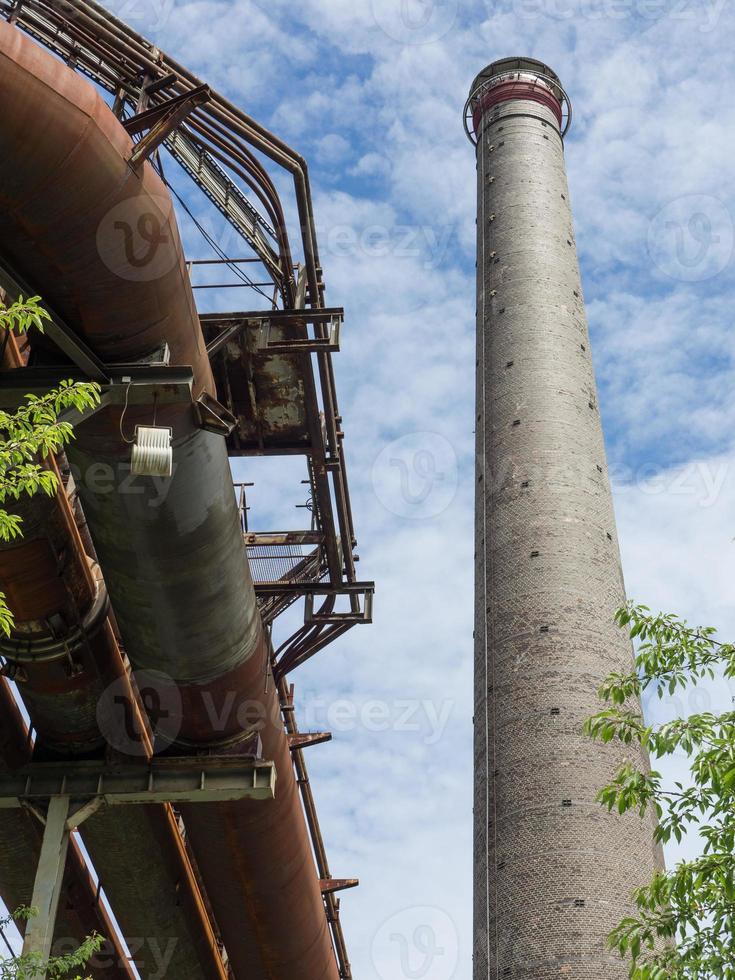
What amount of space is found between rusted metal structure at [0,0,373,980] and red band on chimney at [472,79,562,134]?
18137 millimetres

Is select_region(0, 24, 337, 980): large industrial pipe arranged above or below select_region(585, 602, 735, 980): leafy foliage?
above

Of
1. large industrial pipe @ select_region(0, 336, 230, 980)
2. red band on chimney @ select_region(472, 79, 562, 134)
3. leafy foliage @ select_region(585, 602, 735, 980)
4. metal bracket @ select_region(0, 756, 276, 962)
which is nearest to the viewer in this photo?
leafy foliage @ select_region(585, 602, 735, 980)

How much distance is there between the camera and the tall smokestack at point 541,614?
1520 centimetres

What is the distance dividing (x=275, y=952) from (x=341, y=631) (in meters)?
4.06

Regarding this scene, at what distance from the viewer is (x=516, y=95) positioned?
29.9 metres

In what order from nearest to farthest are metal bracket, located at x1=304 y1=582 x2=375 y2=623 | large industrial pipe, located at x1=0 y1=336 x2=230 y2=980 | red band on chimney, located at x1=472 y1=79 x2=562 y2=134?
large industrial pipe, located at x1=0 y1=336 x2=230 y2=980
metal bracket, located at x1=304 y1=582 x2=375 y2=623
red band on chimney, located at x1=472 y1=79 x2=562 y2=134

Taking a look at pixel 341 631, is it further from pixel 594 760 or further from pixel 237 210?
pixel 237 210

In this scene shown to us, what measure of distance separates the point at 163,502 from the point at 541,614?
394 inches

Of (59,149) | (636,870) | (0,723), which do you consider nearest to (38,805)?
(0,723)

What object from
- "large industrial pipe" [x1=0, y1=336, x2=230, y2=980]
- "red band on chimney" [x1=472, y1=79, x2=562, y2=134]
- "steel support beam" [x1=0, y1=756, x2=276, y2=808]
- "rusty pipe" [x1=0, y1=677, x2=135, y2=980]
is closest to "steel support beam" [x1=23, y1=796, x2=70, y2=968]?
"steel support beam" [x1=0, y1=756, x2=276, y2=808]

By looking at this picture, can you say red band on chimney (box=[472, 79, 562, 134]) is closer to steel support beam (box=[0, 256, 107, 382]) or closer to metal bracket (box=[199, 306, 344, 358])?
metal bracket (box=[199, 306, 344, 358])

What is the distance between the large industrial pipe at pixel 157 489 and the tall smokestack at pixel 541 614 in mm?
3596

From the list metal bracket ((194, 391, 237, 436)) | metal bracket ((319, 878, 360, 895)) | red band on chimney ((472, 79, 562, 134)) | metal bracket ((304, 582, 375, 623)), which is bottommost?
metal bracket ((319, 878, 360, 895))

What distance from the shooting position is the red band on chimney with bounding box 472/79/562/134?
29.9 metres
